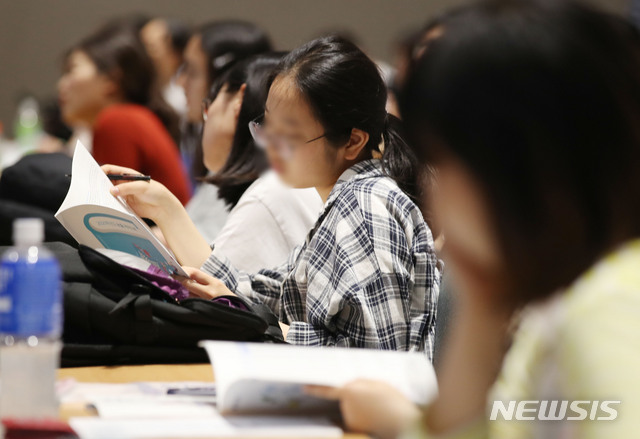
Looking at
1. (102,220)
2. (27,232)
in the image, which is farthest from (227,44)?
(27,232)

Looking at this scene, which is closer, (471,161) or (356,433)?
(471,161)

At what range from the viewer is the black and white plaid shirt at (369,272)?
57.7 inches

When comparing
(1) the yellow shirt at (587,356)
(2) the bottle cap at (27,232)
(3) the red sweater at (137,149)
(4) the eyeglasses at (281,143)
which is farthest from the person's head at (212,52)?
(1) the yellow shirt at (587,356)

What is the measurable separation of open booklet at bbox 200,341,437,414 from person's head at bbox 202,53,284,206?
1.10 m

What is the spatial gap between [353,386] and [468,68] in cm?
41

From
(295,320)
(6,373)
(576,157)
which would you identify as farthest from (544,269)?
(295,320)

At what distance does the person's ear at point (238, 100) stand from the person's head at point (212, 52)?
2.27 feet

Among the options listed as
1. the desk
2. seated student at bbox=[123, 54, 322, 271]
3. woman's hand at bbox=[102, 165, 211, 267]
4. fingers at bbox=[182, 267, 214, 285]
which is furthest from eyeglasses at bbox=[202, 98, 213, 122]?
the desk

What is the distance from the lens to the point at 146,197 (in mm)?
1799

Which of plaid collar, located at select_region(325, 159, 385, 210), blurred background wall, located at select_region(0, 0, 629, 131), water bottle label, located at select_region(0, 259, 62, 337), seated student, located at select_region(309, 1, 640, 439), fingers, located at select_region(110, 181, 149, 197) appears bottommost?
blurred background wall, located at select_region(0, 0, 629, 131)

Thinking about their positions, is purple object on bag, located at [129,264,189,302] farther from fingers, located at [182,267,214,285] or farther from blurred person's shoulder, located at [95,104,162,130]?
blurred person's shoulder, located at [95,104,162,130]

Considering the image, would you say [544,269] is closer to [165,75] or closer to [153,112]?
[153,112]

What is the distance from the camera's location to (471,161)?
0.74m

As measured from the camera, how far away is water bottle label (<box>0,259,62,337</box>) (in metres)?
0.95
